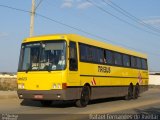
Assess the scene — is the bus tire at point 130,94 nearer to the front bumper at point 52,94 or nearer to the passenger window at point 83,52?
the passenger window at point 83,52

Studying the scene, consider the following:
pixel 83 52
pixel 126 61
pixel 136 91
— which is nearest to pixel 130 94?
pixel 136 91

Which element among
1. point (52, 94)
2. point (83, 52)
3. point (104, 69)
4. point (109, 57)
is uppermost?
point (109, 57)

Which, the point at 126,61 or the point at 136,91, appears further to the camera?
the point at 136,91

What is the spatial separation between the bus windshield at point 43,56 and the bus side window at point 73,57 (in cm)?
39

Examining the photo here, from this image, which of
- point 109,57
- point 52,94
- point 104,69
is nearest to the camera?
point 52,94

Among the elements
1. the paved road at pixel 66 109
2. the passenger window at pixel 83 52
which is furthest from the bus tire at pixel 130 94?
the passenger window at pixel 83 52

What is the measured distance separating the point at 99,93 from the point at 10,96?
5.48m

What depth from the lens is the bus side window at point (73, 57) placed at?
1841cm

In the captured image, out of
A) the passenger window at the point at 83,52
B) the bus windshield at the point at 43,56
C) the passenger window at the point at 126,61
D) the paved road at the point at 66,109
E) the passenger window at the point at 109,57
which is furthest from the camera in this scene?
the passenger window at the point at 126,61

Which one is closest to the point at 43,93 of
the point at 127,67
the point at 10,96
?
the point at 10,96

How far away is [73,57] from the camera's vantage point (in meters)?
18.7

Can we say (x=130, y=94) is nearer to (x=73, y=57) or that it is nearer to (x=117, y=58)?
(x=117, y=58)

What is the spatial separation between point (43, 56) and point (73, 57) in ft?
4.33

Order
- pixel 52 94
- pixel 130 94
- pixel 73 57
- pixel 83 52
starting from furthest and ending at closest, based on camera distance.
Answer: pixel 130 94
pixel 83 52
pixel 73 57
pixel 52 94
